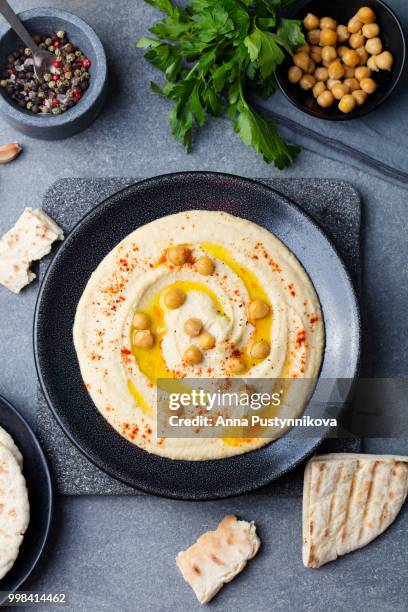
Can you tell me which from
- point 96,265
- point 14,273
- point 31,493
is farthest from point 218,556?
point 14,273

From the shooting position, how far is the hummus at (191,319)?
3.59 meters

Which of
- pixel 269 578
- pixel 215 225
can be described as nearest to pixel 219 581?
pixel 269 578

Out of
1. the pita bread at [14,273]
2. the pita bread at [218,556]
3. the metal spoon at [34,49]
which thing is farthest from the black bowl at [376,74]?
the pita bread at [218,556]

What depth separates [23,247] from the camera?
3.82 metres

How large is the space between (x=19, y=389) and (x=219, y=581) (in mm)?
1354

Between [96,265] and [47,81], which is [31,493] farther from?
[47,81]

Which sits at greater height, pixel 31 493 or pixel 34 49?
pixel 34 49

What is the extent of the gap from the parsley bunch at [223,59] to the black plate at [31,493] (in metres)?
1.61

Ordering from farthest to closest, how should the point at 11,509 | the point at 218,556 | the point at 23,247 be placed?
the point at 23,247 < the point at 218,556 < the point at 11,509

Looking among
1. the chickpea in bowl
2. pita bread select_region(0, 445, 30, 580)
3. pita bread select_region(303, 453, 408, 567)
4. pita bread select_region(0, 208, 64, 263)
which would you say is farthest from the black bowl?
pita bread select_region(0, 445, 30, 580)

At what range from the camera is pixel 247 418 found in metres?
3.60

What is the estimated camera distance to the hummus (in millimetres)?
3594

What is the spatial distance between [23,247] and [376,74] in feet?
6.45

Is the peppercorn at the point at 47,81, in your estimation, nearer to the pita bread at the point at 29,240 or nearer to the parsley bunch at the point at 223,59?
the parsley bunch at the point at 223,59
